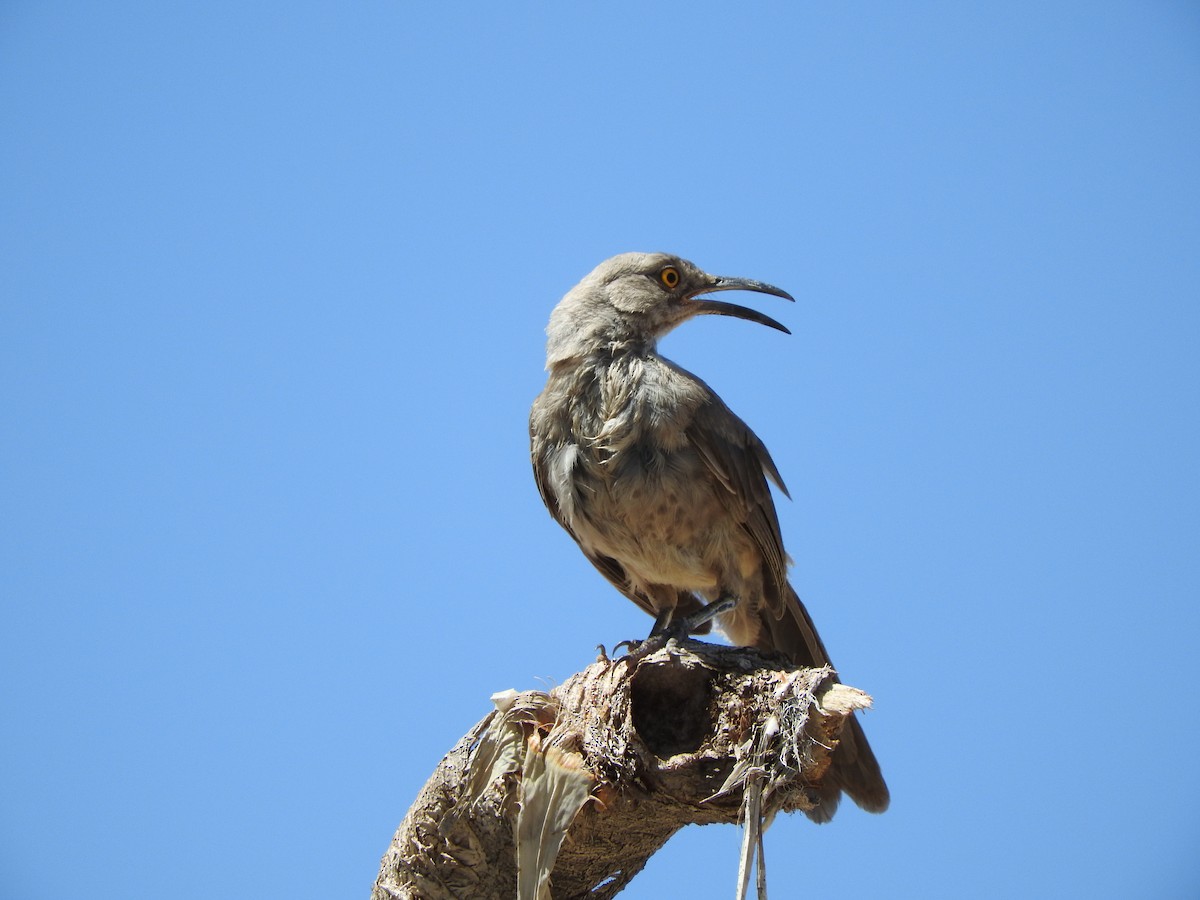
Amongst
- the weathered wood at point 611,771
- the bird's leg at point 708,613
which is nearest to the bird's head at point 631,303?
the bird's leg at point 708,613

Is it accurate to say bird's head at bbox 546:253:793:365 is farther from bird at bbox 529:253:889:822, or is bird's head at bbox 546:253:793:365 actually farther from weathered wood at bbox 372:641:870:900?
weathered wood at bbox 372:641:870:900

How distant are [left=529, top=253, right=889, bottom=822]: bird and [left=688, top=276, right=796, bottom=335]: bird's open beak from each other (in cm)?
32

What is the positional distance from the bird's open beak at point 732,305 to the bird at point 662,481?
12.4 inches

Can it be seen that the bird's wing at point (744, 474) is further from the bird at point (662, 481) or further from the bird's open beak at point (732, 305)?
the bird's open beak at point (732, 305)

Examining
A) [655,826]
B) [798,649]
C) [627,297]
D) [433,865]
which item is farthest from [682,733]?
[627,297]

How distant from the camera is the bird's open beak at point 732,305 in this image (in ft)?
21.2

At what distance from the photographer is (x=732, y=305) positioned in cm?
664

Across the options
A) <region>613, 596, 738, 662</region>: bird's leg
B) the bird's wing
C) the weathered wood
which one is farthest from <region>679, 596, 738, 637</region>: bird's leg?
the weathered wood

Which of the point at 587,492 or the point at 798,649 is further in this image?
the point at 798,649

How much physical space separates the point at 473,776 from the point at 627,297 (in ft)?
9.29

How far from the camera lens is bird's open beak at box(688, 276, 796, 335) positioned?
6477 mm

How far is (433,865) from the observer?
4.54 meters

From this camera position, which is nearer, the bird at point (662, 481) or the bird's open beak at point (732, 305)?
the bird at point (662, 481)

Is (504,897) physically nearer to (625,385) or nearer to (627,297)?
(625,385)
